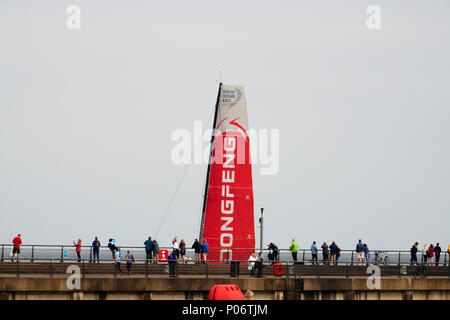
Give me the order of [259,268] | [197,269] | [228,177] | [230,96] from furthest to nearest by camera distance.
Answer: [228,177]
[230,96]
[197,269]
[259,268]

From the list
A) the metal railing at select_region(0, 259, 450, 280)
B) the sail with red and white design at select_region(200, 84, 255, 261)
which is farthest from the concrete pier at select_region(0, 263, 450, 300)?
the sail with red and white design at select_region(200, 84, 255, 261)

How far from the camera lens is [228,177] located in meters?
49.3

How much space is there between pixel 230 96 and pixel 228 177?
413 cm

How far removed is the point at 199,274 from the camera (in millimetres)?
41969

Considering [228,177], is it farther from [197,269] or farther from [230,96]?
[197,269]

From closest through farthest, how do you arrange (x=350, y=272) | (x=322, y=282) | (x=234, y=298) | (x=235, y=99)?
(x=234, y=298) < (x=322, y=282) < (x=350, y=272) < (x=235, y=99)

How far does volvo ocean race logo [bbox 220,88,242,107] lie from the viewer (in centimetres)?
4891

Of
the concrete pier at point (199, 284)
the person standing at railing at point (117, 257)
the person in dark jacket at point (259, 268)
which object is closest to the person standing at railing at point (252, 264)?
the person in dark jacket at point (259, 268)

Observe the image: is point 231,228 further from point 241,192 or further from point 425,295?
point 425,295

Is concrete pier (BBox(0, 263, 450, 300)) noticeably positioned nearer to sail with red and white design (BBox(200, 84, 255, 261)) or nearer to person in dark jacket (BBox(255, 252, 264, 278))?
person in dark jacket (BBox(255, 252, 264, 278))

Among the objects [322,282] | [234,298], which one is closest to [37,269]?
[322,282]

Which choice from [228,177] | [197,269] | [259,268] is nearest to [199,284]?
[259,268]
